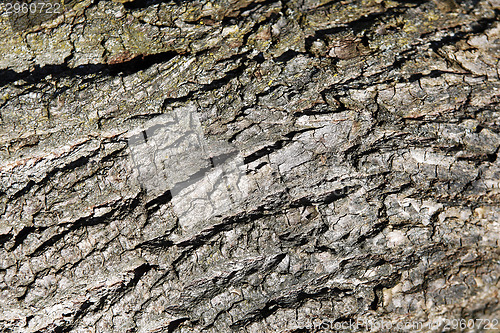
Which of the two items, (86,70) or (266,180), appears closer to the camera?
(266,180)

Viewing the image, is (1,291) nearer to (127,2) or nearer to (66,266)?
(66,266)

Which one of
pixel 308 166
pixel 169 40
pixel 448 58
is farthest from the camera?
pixel 169 40

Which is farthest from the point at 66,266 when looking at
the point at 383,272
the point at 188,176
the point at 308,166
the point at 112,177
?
the point at 383,272

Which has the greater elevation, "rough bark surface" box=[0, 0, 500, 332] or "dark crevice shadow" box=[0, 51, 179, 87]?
"dark crevice shadow" box=[0, 51, 179, 87]

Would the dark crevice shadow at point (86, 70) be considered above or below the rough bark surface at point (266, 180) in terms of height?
above

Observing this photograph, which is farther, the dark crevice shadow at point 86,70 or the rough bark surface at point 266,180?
the dark crevice shadow at point 86,70

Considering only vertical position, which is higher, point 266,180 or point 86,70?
point 86,70

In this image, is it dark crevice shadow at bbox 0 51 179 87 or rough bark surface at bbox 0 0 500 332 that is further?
dark crevice shadow at bbox 0 51 179 87

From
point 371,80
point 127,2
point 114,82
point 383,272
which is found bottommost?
point 383,272
